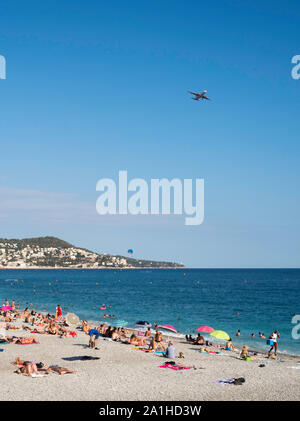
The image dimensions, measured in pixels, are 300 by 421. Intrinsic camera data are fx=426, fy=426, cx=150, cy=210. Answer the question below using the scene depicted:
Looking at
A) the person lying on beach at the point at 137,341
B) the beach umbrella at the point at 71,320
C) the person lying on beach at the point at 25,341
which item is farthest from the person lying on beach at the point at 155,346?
the beach umbrella at the point at 71,320

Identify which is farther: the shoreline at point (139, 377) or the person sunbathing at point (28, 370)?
the person sunbathing at point (28, 370)

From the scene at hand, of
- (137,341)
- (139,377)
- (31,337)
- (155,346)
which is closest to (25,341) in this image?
(31,337)

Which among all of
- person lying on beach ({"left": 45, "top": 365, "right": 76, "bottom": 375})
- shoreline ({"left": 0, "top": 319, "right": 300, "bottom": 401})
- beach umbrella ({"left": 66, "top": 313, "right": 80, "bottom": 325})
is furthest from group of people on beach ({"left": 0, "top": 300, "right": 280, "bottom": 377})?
beach umbrella ({"left": 66, "top": 313, "right": 80, "bottom": 325})

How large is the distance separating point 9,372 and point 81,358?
15.8 feet

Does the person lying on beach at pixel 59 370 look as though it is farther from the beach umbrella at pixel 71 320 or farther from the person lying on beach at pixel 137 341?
the beach umbrella at pixel 71 320

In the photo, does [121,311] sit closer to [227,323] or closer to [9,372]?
[227,323]

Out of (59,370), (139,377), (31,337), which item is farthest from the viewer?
(31,337)

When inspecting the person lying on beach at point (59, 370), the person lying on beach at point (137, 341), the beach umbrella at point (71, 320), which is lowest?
the beach umbrella at point (71, 320)

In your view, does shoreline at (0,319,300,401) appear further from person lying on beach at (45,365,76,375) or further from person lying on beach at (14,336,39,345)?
person lying on beach at (14,336,39,345)

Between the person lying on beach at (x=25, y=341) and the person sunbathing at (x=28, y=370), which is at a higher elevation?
the person sunbathing at (x=28, y=370)

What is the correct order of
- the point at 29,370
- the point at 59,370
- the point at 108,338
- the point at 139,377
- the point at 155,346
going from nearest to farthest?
the point at 29,370
the point at 139,377
the point at 59,370
the point at 155,346
the point at 108,338

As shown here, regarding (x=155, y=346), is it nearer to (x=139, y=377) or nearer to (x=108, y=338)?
(x=108, y=338)

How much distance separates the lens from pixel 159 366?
21.8 meters

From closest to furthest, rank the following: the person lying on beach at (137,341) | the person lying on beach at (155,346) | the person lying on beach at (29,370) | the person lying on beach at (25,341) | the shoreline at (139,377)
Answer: the shoreline at (139,377)
the person lying on beach at (29,370)
the person lying on beach at (155,346)
the person lying on beach at (25,341)
the person lying on beach at (137,341)
